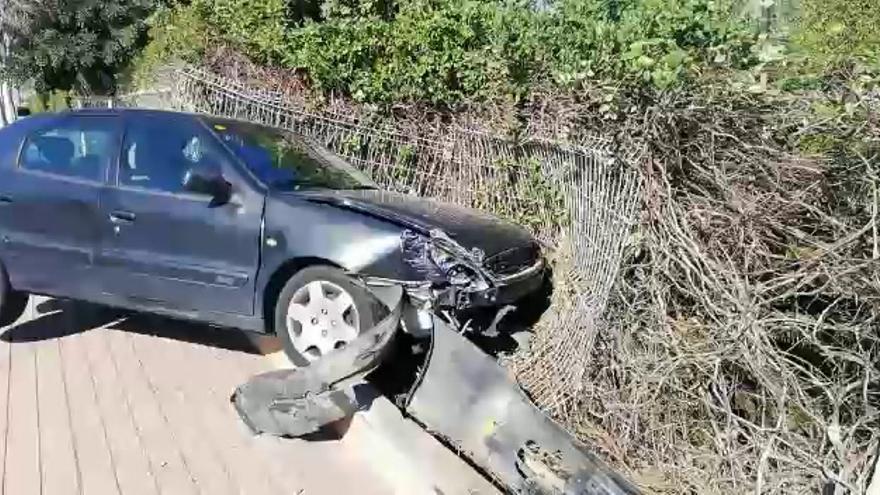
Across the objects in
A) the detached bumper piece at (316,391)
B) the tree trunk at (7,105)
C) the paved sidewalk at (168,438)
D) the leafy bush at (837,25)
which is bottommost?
the tree trunk at (7,105)

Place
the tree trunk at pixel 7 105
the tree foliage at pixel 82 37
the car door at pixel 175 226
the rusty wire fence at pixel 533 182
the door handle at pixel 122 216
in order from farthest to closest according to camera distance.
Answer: the tree trunk at pixel 7 105 < the tree foliage at pixel 82 37 < the door handle at pixel 122 216 < the car door at pixel 175 226 < the rusty wire fence at pixel 533 182

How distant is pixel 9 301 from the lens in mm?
6488

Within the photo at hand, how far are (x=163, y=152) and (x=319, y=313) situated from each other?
1.79 meters

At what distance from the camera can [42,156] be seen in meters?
6.51

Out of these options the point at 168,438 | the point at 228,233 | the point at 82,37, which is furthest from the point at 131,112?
the point at 82,37

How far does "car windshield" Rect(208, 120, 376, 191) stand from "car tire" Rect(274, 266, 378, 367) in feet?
2.46

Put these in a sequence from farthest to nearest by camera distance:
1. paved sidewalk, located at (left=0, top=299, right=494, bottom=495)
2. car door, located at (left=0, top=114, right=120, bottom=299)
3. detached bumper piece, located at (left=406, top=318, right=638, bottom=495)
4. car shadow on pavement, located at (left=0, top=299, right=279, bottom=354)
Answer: car shadow on pavement, located at (left=0, top=299, right=279, bottom=354), car door, located at (left=0, top=114, right=120, bottom=299), paved sidewalk, located at (left=0, top=299, right=494, bottom=495), detached bumper piece, located at (left=406, top=318, right=638, bottom=495)

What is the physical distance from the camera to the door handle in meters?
5.99

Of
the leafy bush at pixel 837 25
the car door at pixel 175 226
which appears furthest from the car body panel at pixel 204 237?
the leafy bush at pixel 837 25

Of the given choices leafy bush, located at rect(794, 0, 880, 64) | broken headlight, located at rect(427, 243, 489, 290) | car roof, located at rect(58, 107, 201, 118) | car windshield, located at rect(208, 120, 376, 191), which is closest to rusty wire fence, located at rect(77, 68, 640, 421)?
broken headlight, located at rect(427, 243, 489, 290)

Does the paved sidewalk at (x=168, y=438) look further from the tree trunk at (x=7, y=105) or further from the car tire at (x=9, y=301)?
the tree trunk at (x=7, y=105)

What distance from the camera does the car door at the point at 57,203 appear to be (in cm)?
618

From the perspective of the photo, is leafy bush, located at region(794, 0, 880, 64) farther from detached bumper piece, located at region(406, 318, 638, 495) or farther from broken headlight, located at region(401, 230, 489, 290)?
detached bumper piece, located at region(406, 318, 638, 495)

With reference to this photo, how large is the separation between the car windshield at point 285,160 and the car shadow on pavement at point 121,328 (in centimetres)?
125
